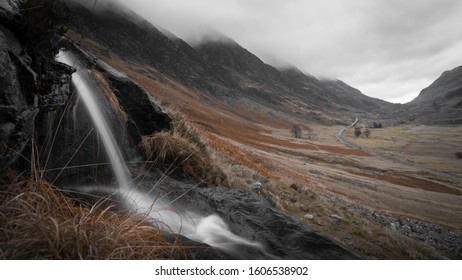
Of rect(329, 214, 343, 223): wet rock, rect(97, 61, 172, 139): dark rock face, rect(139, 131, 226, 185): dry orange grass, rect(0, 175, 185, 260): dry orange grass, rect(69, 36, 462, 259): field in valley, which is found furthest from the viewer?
rect(329, 214, 343, 223): wet rock

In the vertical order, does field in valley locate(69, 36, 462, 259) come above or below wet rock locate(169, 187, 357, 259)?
below

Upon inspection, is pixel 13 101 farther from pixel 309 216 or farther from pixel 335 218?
pixel 335 218

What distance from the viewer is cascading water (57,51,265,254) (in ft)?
12.1

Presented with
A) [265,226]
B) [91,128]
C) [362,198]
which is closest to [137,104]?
[91,128]

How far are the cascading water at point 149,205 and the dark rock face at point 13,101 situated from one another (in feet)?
3.91

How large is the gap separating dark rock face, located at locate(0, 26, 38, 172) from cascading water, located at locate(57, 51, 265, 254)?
3.91ft

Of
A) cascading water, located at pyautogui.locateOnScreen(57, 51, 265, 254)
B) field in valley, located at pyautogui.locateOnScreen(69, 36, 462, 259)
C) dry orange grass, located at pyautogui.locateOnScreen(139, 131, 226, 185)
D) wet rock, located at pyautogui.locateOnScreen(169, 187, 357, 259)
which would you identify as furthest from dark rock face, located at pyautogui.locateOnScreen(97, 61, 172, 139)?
wet rock, located at pyautogui.locateOnScreen(169, 187, 357, 259)

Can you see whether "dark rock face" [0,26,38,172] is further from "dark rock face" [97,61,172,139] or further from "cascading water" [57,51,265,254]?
"dark rock face" [97,61,172,139]

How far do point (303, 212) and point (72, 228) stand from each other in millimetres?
7357

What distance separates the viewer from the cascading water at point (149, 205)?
3.70m

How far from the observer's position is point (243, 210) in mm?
4703

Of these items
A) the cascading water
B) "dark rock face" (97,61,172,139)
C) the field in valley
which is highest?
"dark rock face" (97,61,172,139)

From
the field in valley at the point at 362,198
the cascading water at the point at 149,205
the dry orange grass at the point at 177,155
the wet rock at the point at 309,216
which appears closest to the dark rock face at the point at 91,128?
the cascading water at the point at 149,205
